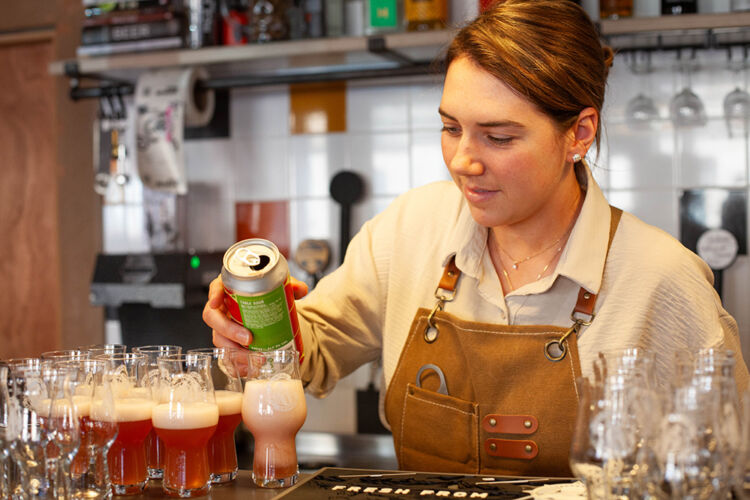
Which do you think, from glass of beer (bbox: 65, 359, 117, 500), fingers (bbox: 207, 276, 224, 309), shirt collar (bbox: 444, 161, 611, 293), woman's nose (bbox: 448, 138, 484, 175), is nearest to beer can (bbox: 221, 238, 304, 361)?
fingers (bbox: 207, 276, 224, 309)

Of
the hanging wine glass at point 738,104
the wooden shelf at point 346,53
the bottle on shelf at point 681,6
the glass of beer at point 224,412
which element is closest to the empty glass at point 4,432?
the glass of beer at point 224,412

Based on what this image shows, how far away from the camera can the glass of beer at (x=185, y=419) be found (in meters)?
1.21

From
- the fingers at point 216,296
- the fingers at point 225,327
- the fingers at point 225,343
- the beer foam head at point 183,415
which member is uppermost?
the fingers at point 216,296

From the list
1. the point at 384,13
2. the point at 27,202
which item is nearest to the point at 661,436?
the point at 384,13

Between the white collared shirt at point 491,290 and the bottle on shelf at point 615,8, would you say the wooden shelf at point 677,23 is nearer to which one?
the bottle on shelf at point 615,8

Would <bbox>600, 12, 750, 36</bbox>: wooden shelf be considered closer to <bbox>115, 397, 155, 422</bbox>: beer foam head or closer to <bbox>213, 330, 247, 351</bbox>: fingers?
<bbox>213, 330, 247, 351</bbox>: fingers

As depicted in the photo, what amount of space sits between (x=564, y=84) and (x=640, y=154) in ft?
4.22

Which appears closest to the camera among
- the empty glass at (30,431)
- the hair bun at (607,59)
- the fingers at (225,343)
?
the empty glass at (30,431)

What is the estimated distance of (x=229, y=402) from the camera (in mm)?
1274

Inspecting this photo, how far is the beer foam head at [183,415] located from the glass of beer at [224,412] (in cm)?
5

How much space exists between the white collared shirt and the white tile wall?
889mm

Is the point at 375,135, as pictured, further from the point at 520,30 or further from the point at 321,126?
the point at 520,30

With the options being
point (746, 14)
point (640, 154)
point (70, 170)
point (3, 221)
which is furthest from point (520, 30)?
point (3, 221)

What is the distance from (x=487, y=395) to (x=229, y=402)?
1.55 ft
